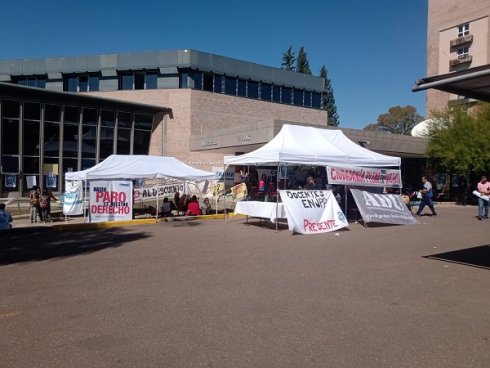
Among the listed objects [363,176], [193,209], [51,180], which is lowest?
[193,209]

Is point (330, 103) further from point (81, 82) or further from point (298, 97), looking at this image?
point (81, 82)

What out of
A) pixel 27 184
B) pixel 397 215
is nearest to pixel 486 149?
pixel 397 215

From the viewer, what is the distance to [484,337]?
15.0ft

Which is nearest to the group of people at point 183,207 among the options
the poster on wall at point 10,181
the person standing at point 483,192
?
the person standing at point 483,192

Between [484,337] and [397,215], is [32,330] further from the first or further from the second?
[397,215]

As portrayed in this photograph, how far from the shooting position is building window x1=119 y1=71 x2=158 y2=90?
124 ft

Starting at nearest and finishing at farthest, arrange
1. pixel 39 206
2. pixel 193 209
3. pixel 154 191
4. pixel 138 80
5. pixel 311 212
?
pixel 311 212, pixel 39 206, pixel 193 209, pixel 154 191, pixel 138 80

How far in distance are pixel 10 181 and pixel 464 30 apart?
44747 mm

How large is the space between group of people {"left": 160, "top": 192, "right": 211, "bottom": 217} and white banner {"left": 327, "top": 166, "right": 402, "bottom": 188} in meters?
5.91

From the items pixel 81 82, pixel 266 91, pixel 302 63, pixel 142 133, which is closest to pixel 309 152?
pixel 142 133

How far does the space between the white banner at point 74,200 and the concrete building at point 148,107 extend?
44.8 ft

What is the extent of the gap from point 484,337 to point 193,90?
34074mm

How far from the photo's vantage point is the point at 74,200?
57.4 ft

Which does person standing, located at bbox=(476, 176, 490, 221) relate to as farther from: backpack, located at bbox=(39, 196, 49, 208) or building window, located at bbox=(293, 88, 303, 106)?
building window, located at bbox=(293, 88, 303, 106)
